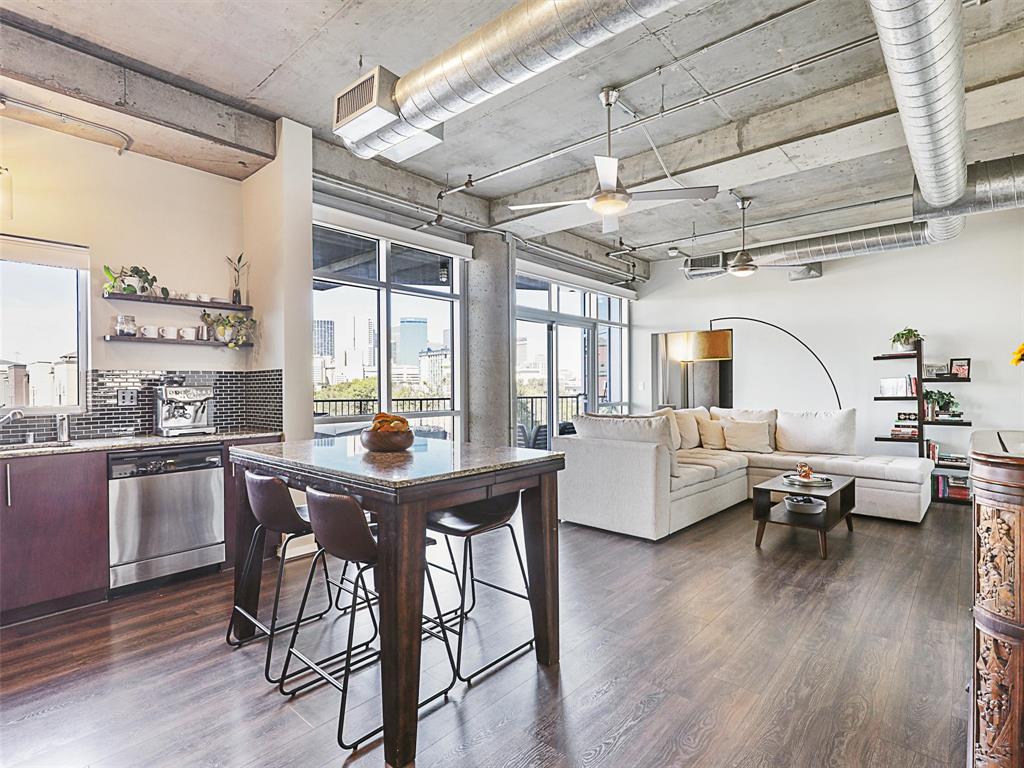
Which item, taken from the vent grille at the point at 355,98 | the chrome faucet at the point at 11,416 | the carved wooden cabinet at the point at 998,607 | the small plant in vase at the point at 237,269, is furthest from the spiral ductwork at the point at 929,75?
the chrome faucet at the point at 11,416

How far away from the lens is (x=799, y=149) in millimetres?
4230

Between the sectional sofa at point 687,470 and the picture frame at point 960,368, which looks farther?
the picture frame at point 960,368

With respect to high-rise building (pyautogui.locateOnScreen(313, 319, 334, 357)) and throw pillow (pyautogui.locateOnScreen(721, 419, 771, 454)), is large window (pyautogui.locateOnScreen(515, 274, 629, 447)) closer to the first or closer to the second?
throw pillow (pyautogui.locateOnScreen(721, 419, 771, 454))

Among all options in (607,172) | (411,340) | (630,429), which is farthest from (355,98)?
(630,429)

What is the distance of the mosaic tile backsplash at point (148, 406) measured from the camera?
3.60 meters

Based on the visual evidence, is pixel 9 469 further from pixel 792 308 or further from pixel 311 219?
pixel 792 308

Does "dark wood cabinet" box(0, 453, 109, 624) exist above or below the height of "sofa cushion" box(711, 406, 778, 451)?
below

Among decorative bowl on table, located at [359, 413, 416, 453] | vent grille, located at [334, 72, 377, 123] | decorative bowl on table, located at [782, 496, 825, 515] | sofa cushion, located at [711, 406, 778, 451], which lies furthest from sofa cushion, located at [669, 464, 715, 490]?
vent grille, located at [334, 72, 377, 123]

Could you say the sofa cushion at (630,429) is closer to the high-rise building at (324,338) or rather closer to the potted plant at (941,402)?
the high-rise building at (324,338)

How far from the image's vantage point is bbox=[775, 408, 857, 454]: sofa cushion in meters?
5.95

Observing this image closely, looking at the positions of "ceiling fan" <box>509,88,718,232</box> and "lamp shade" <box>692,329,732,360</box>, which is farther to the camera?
"lamp shade" <box>692,329,732,360</box>

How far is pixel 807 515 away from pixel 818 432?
2111 mm

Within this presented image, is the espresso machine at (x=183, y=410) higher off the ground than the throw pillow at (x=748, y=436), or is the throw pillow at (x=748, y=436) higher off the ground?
the espresso machine at (x=183, y=410)

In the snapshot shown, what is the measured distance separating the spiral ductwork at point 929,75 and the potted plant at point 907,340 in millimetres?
3065
